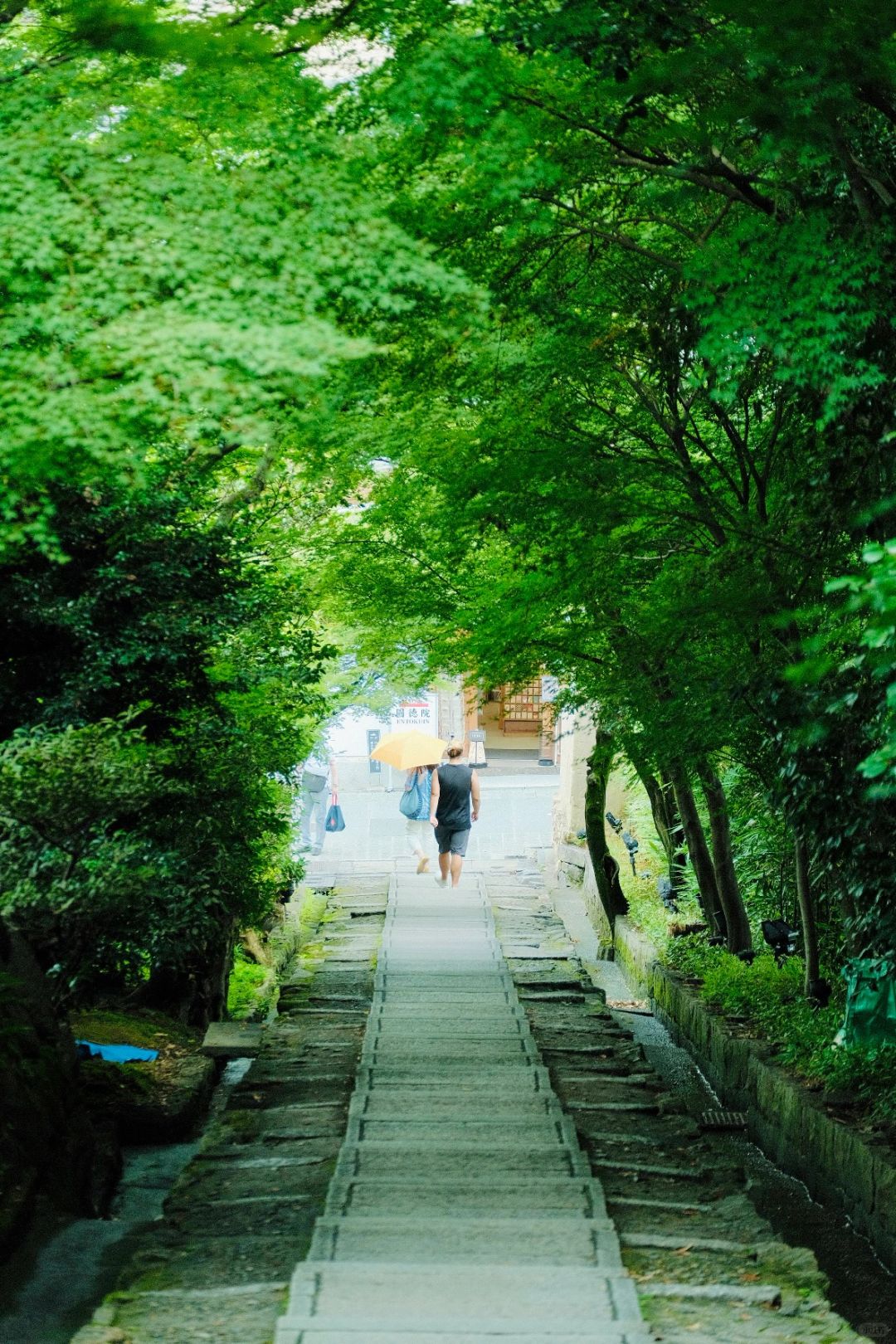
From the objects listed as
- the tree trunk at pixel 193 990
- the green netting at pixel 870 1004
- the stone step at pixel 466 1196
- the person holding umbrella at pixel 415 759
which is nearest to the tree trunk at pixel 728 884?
the tree trunk at pixel 193 990

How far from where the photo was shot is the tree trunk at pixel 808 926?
444 inches

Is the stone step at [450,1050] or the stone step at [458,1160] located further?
the stone step at [450,1050]

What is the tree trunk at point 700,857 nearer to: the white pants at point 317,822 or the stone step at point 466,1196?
the stone step at point 466,1196

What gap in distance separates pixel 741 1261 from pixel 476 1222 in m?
1.17

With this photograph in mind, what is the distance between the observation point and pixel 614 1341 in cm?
457

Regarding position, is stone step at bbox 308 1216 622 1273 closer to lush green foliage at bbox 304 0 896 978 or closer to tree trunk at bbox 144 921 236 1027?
lush green foliage at bbox 304 0 896 978

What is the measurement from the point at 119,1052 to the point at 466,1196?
5282 mm

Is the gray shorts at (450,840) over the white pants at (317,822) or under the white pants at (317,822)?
over

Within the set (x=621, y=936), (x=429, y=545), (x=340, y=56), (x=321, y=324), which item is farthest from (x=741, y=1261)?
(x=621, y=936)

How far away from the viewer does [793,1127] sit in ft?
31.9

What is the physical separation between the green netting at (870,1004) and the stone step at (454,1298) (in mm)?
3768

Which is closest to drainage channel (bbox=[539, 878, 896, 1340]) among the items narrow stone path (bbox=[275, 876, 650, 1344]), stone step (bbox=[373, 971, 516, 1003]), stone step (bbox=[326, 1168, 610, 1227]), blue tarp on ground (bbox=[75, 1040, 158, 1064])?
narrow stone path (bbox=[275, 876, 650, 1344])

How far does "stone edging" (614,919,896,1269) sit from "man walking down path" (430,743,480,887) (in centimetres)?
370

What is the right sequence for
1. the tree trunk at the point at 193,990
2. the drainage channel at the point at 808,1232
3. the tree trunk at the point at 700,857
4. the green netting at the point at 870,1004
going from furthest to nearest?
1. the tree trunk at the point at 700,857
2. the tree trunk at the point at 193,990
3. the green netting at the point at 870,1004
4. the drainage channel at the point at 808,1232
